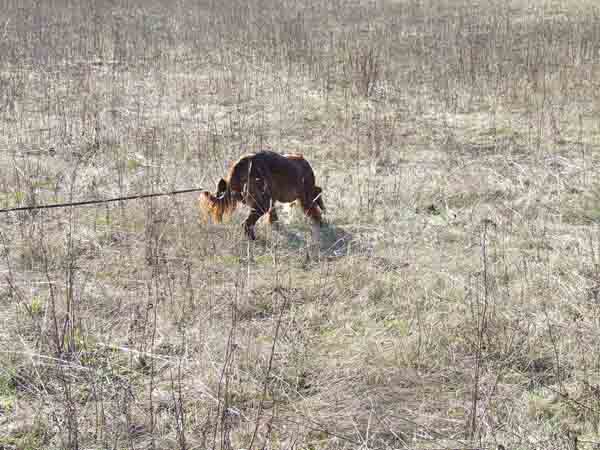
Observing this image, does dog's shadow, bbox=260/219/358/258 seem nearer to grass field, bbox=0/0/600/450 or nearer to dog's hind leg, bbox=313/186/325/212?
grass field, bbox=0/0/600/450

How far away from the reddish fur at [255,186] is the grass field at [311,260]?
0.15 m

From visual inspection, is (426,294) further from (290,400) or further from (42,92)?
(42,92)

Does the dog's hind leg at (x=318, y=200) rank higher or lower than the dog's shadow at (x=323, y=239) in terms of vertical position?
higher

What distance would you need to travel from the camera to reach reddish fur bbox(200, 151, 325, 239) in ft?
13.6

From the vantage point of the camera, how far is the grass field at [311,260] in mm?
2521

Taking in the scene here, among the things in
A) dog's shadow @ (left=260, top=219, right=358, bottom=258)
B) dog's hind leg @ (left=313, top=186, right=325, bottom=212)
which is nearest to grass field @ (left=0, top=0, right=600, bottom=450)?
dog's shadow @ (left=260, top=219, right=358, bottom=258)

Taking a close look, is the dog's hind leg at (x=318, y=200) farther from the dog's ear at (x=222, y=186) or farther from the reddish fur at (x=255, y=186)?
the dog's ear at (x=222, y=186)

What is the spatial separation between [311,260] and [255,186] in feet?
2.00

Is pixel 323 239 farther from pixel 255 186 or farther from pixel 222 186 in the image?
pixel 222 186

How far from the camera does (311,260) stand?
3.98 meters

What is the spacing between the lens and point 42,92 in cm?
781

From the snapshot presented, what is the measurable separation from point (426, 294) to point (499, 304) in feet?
1.21

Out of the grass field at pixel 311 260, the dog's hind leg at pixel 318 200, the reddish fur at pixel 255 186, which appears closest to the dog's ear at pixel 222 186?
the reddish fur at pixel 255 186

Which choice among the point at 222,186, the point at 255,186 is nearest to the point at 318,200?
the point at 255,186
